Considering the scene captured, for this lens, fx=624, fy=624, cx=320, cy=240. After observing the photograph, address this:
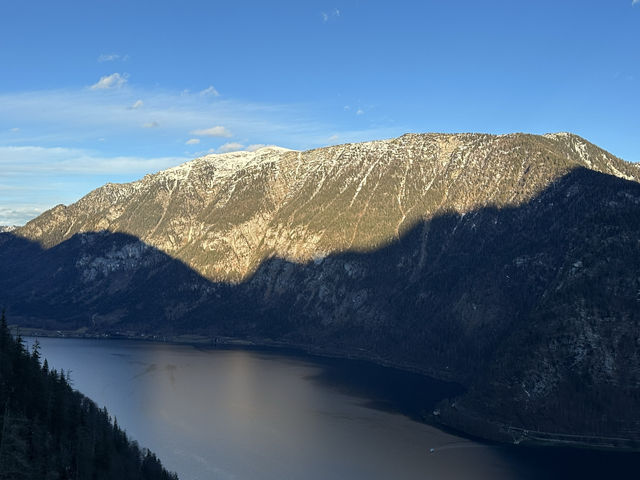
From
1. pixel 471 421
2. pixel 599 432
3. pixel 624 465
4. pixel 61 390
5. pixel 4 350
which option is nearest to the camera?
pixel 4 350

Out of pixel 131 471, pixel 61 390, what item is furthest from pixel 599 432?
pixel 61 390

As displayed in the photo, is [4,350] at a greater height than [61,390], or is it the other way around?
[4,350]

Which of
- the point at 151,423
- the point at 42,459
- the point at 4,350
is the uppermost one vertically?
the point at 4,350

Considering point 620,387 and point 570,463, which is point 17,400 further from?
point 620,387

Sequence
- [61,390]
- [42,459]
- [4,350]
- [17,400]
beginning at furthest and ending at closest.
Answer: [61,390]
[4,350]
[17,400]
[42,459]

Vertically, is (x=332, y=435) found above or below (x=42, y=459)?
below

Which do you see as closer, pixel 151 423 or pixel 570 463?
pixel 570 463

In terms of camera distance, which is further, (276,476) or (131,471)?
(276,476)

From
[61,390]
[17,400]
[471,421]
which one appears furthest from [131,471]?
[471,421]

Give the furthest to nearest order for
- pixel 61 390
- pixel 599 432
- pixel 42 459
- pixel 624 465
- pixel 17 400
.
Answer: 1. pixel 599 432
2. pixel 624 465
3. pixel 61 390
4. pixel 17 400
5. pixel 42 459

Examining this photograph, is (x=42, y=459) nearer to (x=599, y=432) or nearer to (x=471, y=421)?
(x=471, y=421)
